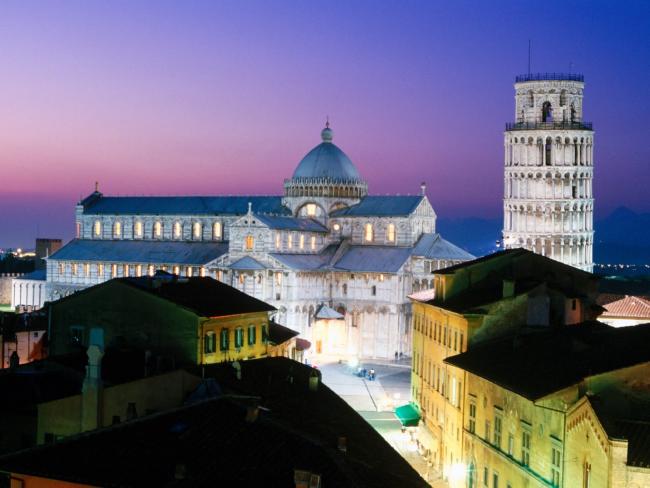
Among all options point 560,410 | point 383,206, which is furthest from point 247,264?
point 560,410

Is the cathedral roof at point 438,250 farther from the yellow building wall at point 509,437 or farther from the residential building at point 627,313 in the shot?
the yellow building wall at point 509,437

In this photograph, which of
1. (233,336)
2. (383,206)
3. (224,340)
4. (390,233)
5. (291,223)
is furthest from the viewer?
(383,206)

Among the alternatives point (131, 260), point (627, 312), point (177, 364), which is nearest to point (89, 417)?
point (177, 364)

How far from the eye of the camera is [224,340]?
60.8 metres

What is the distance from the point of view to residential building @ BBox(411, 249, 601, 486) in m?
53.9

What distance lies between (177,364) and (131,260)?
73.5 metres

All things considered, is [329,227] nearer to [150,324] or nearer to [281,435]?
[150,324]

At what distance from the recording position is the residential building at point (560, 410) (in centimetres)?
3547

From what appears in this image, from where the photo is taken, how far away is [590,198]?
407ft

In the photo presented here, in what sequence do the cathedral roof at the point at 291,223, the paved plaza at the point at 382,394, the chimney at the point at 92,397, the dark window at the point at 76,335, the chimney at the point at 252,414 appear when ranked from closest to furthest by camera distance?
1. the chimney at the point at 252,414
2. the chimney at the point at 92,397
3. the dark window at the point at 76,335
4. the paved plaza at the point at 382,394
5. the cathedral roof at the point at 291,223

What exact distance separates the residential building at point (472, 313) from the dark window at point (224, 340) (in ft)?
37.8

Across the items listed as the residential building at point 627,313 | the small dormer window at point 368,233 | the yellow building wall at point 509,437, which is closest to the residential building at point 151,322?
the yellow building wall at point 509,437

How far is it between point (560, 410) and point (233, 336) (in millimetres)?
26805

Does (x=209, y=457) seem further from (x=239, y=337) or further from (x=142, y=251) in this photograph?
(x=142, y=251)
